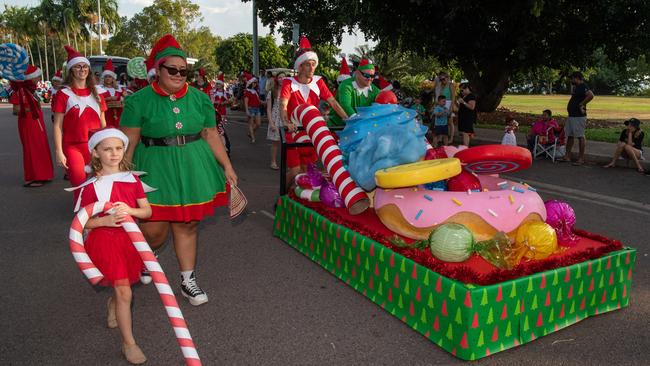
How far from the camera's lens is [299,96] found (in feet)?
20.2

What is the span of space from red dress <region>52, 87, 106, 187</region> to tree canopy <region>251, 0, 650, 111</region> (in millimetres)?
9126

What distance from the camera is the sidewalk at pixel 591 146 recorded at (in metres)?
10.6

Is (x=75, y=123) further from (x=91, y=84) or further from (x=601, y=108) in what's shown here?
(x=601, y=108)

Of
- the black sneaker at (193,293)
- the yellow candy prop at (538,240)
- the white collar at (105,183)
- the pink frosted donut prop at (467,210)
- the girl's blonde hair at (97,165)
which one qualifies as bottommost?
the black sneaker at (193,293)

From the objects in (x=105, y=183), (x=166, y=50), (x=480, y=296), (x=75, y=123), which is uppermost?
(x=166, y=50)

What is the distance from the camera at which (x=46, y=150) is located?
8711 mm

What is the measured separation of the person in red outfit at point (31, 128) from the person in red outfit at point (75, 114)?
2.77m

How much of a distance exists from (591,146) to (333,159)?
10448 mm

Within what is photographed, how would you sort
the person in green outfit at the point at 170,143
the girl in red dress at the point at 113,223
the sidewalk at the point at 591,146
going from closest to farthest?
the girl in red dress at the point at 113,223, the person in green outfit at the point at 170,143, the sidewalk at the point at 591,146

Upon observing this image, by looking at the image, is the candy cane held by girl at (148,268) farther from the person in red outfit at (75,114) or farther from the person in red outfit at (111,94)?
the person in red outfit at (111,94)

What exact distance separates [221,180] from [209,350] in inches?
49.3

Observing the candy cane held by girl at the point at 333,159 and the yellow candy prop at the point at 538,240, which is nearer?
the yellow candy prop at the point at 538,240

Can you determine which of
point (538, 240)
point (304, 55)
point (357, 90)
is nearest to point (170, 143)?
point (538, 240)

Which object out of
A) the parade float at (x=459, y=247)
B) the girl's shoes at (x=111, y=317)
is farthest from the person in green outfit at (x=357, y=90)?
the girl's shoes at (x=111, y=317)
